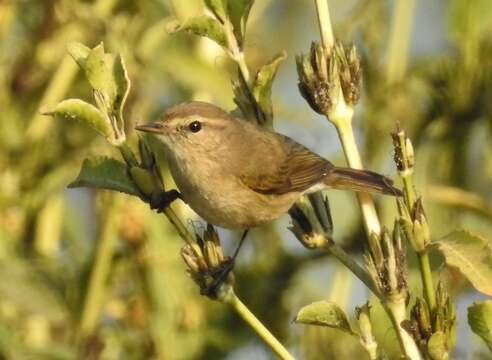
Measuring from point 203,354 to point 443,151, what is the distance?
1.14 meters

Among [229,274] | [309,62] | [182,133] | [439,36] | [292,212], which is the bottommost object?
[229,274]

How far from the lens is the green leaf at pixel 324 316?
2584 mm

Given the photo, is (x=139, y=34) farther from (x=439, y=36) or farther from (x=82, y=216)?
(x=439, y=36)

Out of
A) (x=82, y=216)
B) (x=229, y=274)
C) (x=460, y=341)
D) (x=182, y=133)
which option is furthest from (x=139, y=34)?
(x=229, y=274)

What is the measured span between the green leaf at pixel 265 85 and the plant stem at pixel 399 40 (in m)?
1.61

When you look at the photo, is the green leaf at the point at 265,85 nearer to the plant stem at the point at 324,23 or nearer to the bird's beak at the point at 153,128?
the plant stem at the point at 324,23

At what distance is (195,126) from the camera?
4.33m

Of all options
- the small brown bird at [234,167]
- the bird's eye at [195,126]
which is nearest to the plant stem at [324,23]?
the small brown bird at [234,167]

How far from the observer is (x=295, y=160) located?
439 cm

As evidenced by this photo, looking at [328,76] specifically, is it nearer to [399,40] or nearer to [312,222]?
[312,222]

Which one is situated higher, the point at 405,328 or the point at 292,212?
the point at 292,212

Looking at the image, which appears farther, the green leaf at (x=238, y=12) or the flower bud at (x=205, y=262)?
the green leaf at (x=238, y=12)

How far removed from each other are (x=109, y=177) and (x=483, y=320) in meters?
0.89

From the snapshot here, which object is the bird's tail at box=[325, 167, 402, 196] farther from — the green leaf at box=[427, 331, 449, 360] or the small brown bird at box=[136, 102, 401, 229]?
the green leaf at box=[427, 331, 449, 360]
